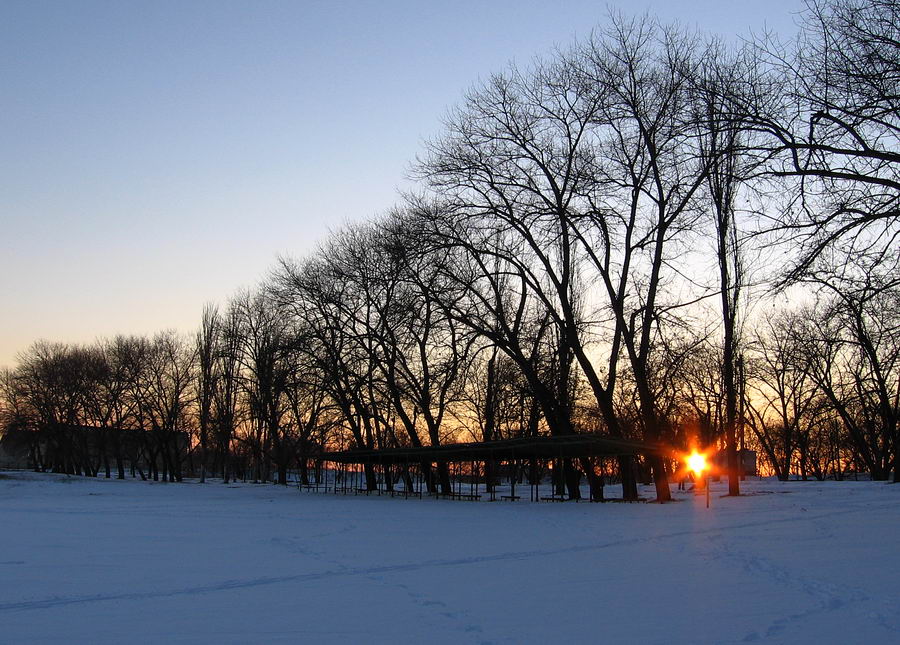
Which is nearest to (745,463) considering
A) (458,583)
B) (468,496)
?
(468,496)

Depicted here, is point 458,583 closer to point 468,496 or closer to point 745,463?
point 468,496

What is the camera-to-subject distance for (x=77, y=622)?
697 centimetres

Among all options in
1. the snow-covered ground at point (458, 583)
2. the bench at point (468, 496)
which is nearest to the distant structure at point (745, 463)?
the bench at point (468, 496)

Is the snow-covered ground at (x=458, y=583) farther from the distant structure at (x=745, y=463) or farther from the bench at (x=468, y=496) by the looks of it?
the distant structure at (x=745, y=463)

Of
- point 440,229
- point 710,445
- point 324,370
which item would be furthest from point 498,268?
point 710,445

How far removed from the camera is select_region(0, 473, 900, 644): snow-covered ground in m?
6.56

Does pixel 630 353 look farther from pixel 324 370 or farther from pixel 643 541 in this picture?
pixel 324 370

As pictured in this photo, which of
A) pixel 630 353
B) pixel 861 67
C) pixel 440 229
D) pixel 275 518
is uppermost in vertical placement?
pixel 440 229

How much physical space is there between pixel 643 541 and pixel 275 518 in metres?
11.1

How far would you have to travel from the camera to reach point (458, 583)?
9.09 metres

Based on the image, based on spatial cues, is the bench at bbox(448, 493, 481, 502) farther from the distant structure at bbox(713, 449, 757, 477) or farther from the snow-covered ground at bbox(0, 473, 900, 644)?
A: the distant structure at bbox(713, 449, 757, 477)

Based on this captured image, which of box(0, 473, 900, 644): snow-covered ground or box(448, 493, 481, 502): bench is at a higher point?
box(0, 473, 900, 644): snow-covered ground

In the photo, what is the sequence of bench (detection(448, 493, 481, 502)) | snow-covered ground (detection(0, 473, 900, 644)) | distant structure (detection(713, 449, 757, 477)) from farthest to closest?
distant structure (detection(713, 449, 757, 477))
bench (detection(448, 493, 481, 502))
snow-covered ground (detection(0, 473, 900, 644))

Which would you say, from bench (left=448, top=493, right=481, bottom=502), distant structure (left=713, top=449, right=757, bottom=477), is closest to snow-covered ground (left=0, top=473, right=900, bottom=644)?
bench (left=448, top=493, right=481, bottom=502)
